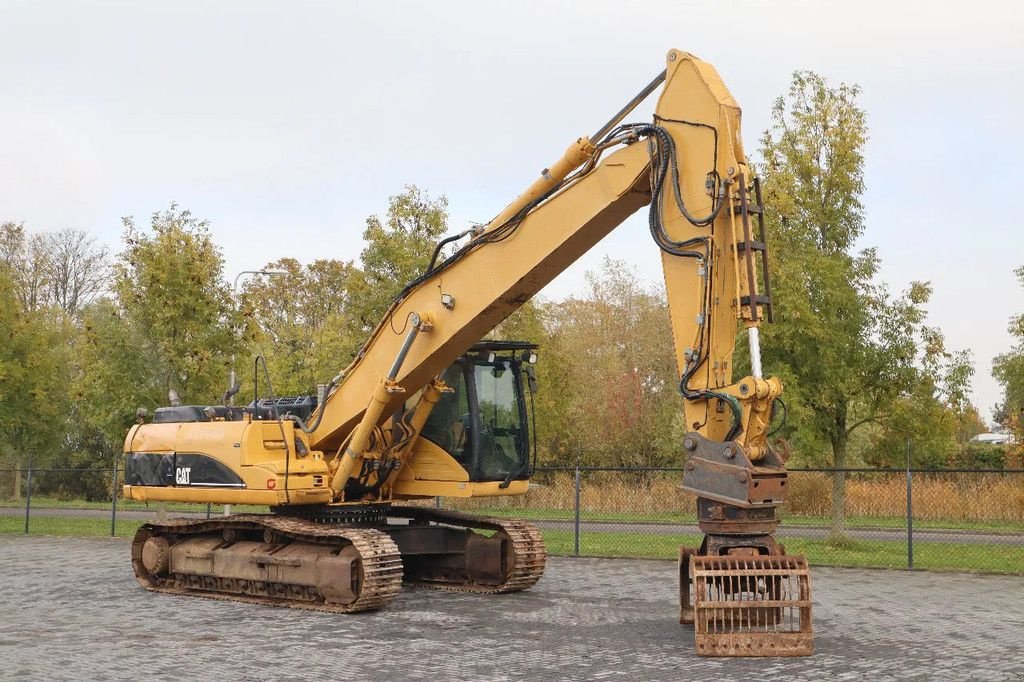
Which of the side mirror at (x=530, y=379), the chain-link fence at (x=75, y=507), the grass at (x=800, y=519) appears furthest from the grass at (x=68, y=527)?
the side mirror at (x=530, y=379)

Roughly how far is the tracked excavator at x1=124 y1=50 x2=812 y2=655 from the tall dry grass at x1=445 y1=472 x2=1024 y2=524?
10322 millimetres

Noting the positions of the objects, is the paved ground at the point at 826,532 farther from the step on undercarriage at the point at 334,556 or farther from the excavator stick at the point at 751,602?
the excavator stick at the point at 751,602

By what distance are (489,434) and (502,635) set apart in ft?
10.7

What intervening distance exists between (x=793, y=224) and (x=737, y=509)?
10.5m

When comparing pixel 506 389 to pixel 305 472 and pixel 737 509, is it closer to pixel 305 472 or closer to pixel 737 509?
pixel 305 472

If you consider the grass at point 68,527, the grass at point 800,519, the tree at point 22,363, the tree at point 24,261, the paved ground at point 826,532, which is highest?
the tree at point 24,261

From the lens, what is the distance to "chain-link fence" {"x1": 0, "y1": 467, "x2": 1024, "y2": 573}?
61.2 feet

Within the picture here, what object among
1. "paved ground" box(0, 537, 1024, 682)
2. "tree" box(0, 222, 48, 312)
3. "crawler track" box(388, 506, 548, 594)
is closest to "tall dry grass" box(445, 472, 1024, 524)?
"paved ground" box(0, 537, 1024, 682)

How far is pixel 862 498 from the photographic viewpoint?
24.9m

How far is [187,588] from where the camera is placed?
546 inches

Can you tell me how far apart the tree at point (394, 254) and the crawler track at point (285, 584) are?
9.20 m

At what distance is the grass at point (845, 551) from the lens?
17172mm

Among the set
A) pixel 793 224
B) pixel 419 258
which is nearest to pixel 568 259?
pixel 793 224

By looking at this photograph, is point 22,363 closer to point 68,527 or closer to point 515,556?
point 68,527
